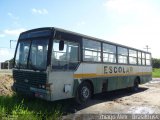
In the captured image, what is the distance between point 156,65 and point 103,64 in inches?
2909

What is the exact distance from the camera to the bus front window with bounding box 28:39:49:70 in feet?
30.8

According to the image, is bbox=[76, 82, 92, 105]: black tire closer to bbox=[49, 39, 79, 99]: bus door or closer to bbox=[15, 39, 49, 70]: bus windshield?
bbox=[49, 39, 79, 99]: bus door

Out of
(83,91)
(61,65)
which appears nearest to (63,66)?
(61,65)

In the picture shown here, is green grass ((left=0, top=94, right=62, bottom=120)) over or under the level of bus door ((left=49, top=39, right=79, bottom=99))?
under

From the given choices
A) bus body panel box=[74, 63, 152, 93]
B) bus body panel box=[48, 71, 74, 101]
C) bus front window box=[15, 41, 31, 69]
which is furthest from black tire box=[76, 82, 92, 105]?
bus front window box=[15, 41, 31, 69]

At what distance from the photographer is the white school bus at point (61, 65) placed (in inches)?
368

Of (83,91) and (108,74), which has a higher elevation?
(108,74)

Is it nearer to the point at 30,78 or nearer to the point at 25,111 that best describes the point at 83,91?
the point at 30,78

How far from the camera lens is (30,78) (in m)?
9.93

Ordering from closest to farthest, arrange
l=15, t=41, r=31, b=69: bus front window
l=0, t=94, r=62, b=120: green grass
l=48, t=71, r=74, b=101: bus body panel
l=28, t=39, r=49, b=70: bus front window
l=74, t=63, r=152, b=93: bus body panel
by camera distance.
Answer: l=0, t=94, r=62, b=120: green grass < l=48, t=71, r=74, b=101: bus body panel < l=28, t=39, r=49, b=70: bus front window < l=15, t=41, r=31, b=69: bus front window < l=74, t=63, r=152, b=93: bus body panel

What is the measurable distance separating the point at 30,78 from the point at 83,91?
260 centimetres

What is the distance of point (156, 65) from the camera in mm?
82438

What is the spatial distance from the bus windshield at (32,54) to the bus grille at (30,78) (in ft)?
0.78

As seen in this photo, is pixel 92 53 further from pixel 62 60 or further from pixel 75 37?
pixel 62 60
